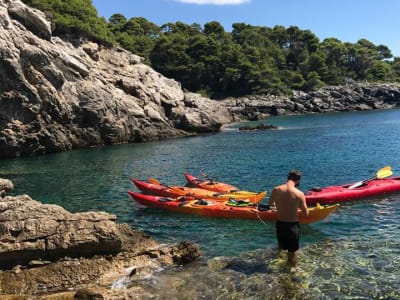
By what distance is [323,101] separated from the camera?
331ft

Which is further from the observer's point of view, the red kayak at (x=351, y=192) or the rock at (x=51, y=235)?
the red kayak at (x=351, y=192)

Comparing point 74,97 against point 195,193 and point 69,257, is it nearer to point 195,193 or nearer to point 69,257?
point 195,193

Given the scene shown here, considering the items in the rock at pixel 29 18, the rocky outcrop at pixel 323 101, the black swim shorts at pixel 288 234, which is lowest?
A: the black swim shorts at pixel 288 234

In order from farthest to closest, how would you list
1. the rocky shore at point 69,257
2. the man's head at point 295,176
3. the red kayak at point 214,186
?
the red kayak at point 214,186, the man's head at point 295,176, the rocky shore at point 69,257

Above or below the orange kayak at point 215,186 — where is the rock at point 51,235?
above

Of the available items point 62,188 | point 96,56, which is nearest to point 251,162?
point 62,188

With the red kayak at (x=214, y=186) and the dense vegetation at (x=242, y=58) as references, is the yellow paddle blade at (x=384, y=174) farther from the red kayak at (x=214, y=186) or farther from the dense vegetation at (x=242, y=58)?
the dense vegetation at (x=242, y=58)

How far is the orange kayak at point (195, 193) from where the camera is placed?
1838 cm

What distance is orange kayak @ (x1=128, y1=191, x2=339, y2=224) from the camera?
49.1 ft

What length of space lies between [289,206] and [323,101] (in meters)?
95.7

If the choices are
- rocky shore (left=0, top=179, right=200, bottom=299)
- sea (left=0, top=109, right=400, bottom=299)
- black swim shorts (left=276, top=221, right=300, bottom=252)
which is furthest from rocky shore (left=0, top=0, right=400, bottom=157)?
black swim shorts (left=276, top=221, right=300, bottom=252)

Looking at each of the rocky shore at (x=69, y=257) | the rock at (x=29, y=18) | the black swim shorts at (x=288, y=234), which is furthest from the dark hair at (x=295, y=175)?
the rock at (x=29, y=18)

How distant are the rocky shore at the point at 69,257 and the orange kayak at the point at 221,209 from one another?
4.50 meters

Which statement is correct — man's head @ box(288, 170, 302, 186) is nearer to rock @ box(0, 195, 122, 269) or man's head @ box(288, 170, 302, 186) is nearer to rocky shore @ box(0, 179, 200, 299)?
rocky shore @ box(0, 179, 200, 299)
